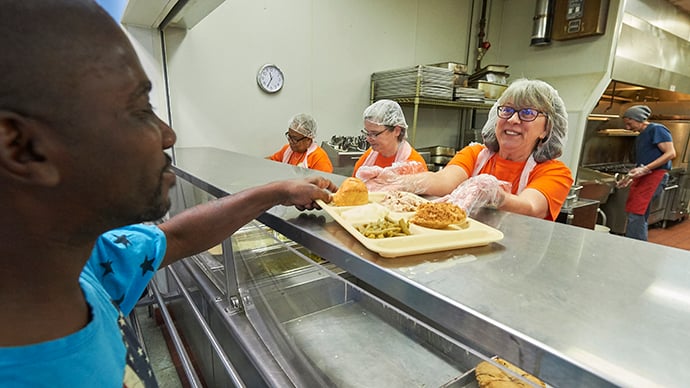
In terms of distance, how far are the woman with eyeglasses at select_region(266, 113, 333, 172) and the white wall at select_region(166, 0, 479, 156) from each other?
0.54m

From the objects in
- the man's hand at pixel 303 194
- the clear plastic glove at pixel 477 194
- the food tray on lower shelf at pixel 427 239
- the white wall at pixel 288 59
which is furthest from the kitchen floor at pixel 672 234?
the man's hand at pixel 303 194

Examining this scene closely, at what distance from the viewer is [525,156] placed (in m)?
1.58

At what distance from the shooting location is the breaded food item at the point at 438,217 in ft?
2.34

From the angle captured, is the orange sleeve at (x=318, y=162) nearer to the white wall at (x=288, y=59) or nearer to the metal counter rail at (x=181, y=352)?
the white wall at (x=288, y=59)

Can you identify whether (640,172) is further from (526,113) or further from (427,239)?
(427,239)

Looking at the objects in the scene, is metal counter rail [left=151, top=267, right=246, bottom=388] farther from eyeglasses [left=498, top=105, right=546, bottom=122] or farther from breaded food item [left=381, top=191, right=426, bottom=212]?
eyeglasses [left=498, top=105, right=546, bottom=122]

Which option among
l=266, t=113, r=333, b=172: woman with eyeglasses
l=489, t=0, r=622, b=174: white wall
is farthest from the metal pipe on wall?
l=266, t=113, r=333, b=172: woman with eyeglasses

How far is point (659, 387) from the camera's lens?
0.31 m

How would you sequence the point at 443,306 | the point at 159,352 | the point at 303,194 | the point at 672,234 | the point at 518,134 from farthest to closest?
the point at 672,234 → the point at 159,352 → the point at 518,134 → the point at 303,194 → the point at 443,306

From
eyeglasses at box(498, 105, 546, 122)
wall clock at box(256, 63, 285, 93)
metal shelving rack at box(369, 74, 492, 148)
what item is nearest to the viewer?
eyeglasses at box(498, 105, 546, 122)

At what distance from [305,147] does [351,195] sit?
7.22 feet

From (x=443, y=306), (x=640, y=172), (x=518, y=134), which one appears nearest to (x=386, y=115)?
(x=518, y=134)

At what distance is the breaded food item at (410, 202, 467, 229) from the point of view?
71 cm

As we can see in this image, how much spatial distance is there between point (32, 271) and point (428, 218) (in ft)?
2.14
